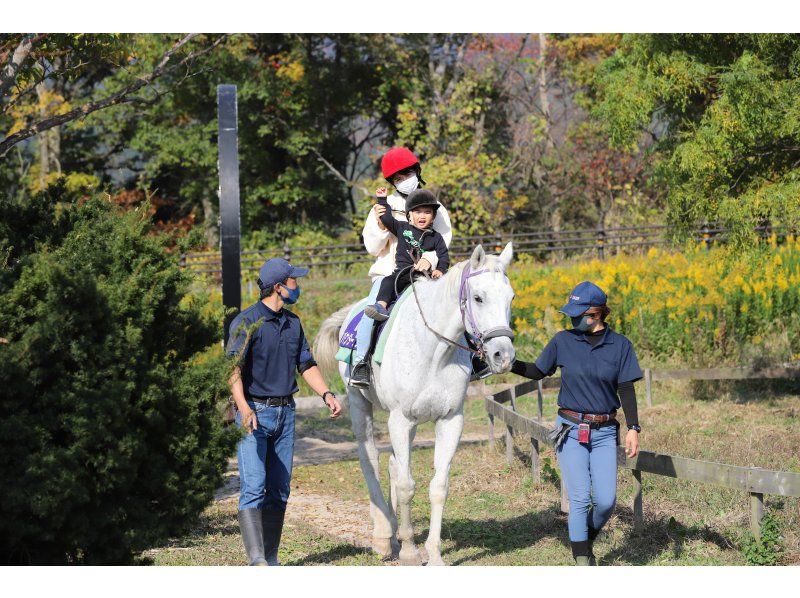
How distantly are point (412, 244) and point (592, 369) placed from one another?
196 centimetres

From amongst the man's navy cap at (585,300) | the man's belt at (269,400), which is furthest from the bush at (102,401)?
the man's navy cap at (585,300)

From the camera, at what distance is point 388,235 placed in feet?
28.6

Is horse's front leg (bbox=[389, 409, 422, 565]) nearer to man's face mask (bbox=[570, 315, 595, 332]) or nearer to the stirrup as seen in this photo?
the stirrup

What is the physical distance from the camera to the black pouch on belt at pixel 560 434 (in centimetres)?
696

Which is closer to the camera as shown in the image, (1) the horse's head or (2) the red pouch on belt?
(1) the horse's head

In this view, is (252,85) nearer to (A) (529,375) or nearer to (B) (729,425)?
(B) (729,425)

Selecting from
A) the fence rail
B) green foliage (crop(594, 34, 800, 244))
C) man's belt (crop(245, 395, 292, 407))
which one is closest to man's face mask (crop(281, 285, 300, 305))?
man's belt (crop(245, 395, 292, 407))

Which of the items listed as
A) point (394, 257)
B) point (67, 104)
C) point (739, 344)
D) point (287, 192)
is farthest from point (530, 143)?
point (394, 257)

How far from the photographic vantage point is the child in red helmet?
323 inches

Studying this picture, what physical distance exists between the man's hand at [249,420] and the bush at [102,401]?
594mm

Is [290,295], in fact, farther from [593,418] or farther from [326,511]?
[326,511]

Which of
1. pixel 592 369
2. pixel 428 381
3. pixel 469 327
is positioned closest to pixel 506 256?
pixel 469 327

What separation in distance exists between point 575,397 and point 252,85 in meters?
27.8

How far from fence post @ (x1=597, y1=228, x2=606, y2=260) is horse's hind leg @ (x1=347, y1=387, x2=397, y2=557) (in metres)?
21.6
